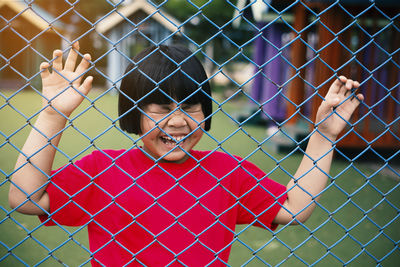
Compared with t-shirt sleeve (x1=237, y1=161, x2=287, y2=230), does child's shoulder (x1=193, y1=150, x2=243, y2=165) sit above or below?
above

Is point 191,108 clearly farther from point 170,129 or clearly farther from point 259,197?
point 259,197

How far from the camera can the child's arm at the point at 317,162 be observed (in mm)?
1679

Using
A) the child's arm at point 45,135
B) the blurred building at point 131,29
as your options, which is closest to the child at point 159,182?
the child's arm at point 45,135

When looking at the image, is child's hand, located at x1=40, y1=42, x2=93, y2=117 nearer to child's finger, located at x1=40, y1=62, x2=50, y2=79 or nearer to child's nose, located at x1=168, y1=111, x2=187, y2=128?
child's finger, located at x1=40, y1=62, x2=50, y2=79

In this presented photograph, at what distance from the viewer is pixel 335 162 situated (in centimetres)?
591

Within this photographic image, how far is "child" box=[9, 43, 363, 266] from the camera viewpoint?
140 centimetres

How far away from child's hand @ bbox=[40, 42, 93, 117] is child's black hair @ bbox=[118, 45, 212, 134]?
0.23 m

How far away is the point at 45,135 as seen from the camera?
138cm

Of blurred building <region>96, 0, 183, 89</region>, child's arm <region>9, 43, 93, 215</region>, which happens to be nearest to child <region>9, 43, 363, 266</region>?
child's arm <region>9, 43, 93, 215</region>

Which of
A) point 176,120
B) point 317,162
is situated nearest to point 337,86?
point 317,162

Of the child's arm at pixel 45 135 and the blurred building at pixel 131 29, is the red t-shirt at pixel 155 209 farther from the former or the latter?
the blurred building at pixel 131 29

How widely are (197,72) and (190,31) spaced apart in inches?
788

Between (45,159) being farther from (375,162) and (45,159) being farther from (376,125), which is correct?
(376,125)

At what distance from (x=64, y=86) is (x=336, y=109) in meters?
1.13
